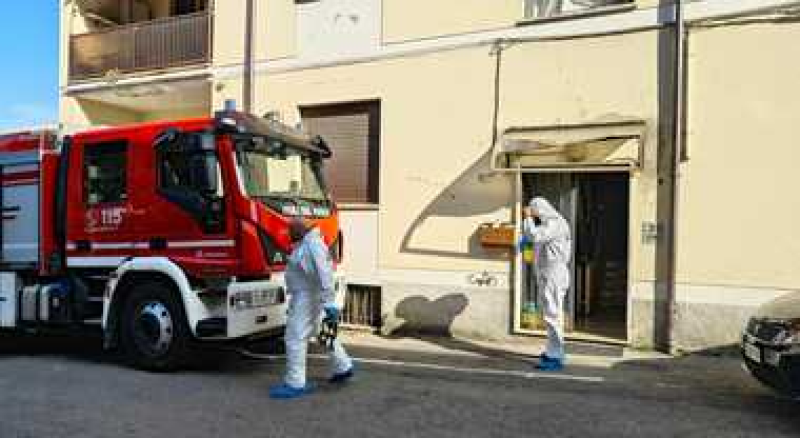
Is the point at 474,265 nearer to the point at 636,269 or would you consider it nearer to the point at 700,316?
the point at 636,269

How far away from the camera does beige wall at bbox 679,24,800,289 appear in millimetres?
9344

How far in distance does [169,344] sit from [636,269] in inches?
238

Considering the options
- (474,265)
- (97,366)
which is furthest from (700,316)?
(97,366)

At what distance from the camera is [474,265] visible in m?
11.2

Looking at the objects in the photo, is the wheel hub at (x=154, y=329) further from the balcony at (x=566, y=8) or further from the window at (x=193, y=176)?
the balcony at (x=566, y=8)

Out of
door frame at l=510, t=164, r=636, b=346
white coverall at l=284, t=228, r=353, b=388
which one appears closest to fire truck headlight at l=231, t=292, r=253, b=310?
white coverall at l=284, t=228, r=353, b=388

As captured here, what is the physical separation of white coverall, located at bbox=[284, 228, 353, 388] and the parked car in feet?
12.3

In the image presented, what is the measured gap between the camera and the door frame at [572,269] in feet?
33.5

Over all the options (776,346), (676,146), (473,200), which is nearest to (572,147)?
(676,146)

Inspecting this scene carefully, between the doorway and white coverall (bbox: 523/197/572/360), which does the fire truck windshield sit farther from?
the doorway

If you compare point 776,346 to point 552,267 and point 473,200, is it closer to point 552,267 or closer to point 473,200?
point 552,267

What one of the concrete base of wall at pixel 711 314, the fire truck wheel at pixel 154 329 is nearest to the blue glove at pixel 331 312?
the fire truck wheel at pixel 154 329

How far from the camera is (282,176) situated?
340 inches

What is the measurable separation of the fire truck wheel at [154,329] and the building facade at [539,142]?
12.8 ft
